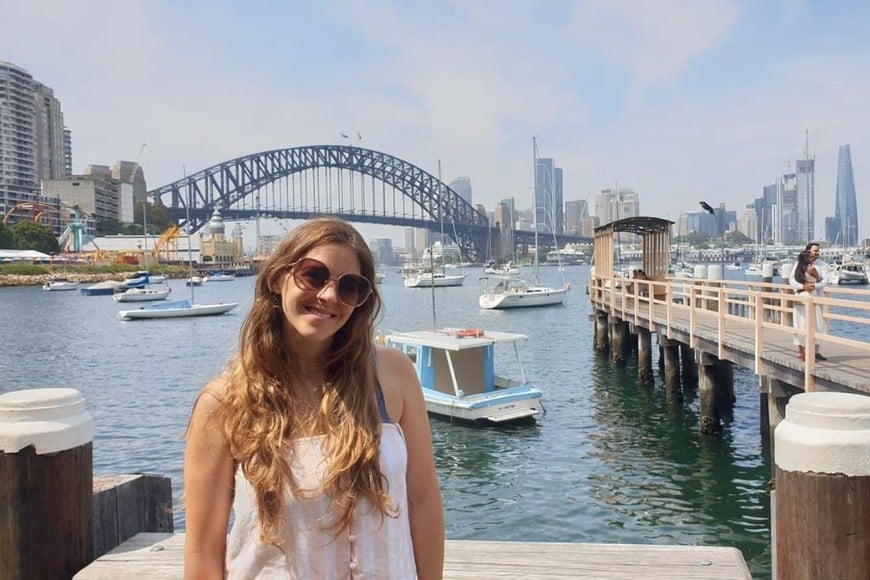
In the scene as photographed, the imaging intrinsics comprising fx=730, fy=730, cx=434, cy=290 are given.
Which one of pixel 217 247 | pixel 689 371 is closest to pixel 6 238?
pixel 217 247

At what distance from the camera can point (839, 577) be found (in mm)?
2340

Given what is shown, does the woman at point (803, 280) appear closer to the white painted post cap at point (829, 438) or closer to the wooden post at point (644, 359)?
the wooden post at point (644, 359)

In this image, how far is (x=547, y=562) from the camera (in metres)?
2.84

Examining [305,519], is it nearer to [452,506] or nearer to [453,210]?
[452,506]

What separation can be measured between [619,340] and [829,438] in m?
23.7

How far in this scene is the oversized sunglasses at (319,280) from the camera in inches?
82.0

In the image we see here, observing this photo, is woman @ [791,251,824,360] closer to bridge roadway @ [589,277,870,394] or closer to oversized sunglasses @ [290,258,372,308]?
bridge roadway @ [589,277,870,394]

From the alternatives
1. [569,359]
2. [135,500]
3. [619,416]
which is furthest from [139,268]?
[135,500]

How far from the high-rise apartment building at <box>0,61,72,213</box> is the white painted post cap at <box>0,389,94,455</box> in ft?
597

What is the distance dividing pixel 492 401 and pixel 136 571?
43.0 feet

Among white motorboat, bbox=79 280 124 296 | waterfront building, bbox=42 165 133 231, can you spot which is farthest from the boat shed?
waterfront building, bbox=42 165 133 231

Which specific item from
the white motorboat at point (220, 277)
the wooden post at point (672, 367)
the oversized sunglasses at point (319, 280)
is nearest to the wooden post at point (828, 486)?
the oversized sunglasses at point (319, 280)

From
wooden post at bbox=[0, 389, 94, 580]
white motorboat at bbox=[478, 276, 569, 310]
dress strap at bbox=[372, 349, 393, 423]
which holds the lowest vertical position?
white motorboat at bbox=[478, 276, 569, 310]

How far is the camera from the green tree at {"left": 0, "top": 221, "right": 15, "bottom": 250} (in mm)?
120938
